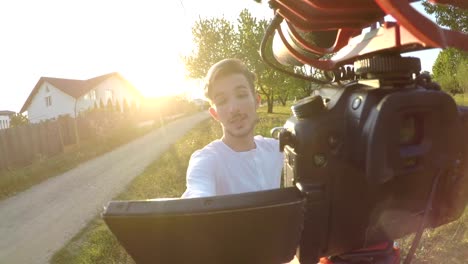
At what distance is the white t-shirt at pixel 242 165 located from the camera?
6.00 feet

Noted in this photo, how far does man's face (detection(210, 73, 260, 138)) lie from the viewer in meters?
1.86

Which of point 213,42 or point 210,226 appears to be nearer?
point 210,226

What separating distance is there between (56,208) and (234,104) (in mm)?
7296

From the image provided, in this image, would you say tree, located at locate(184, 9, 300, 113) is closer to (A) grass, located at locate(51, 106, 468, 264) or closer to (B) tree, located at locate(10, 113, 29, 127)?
(B) tree, located at locate(10, 113, 29, 127)

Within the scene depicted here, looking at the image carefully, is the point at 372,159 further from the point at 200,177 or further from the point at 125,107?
the point at 125,107

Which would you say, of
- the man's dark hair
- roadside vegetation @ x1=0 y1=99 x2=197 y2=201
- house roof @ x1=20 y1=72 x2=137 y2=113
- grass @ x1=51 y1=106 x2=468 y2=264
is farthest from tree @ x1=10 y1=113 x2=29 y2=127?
the man's dark hair

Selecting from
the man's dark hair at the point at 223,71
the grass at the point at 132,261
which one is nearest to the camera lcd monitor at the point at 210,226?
the man's dark hair at the point at 223,71

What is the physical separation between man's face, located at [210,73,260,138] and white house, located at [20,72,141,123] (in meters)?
36.8

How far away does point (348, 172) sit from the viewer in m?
0.89

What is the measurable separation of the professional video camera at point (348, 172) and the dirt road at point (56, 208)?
545 cm

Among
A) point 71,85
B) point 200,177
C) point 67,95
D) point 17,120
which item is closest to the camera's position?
point 200,177

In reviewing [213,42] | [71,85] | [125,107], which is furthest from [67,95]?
[213,42]

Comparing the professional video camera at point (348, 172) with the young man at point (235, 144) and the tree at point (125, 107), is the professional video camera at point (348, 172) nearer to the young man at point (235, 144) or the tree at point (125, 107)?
the young man at point (235, 144)

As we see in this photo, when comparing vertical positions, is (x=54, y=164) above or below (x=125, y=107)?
below
